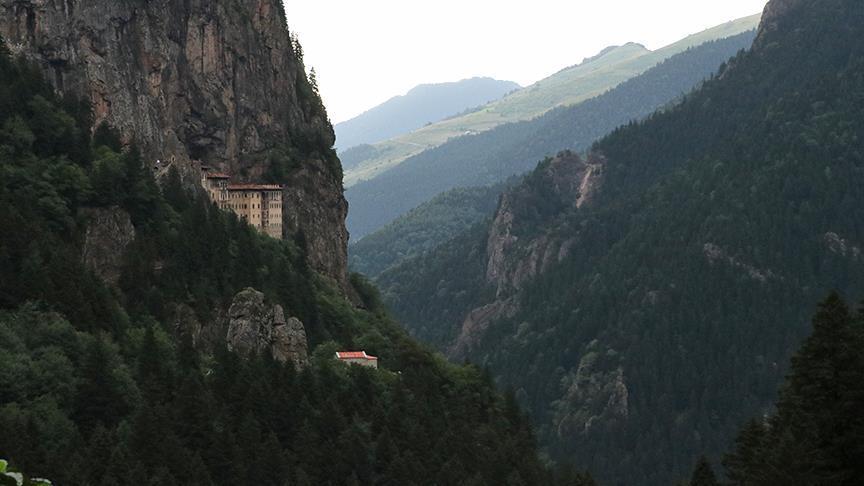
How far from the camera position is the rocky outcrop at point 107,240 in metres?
123

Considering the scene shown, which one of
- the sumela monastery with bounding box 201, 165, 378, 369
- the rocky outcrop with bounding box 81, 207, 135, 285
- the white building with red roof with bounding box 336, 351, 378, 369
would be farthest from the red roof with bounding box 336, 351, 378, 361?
the rocky outcrop with bounding box 81, 207, 135, 285

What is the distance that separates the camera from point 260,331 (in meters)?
124

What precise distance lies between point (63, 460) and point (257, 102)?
76.7 m

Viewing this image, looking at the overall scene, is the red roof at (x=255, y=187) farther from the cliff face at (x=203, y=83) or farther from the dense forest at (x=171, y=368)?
the dense forest at (x=171, y=368)

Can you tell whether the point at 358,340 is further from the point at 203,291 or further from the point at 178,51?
the point at 178,51

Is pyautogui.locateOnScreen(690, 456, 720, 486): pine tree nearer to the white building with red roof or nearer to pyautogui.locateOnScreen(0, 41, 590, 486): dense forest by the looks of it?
pyautogui.locateOnScreen(0, 41, 590, 486): dense forest

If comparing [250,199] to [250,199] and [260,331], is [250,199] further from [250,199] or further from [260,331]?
[260,331]

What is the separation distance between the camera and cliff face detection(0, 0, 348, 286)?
13850 centimetres

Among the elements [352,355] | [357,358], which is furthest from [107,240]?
[357,358]

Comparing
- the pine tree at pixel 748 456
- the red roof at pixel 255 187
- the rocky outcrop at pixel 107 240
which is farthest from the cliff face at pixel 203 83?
the pine tree at pixel 748 456

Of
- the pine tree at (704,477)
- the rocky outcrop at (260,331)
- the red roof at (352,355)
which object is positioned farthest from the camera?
the red roof at (352,355)

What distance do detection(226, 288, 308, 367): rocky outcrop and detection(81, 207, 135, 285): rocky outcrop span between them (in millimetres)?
8854

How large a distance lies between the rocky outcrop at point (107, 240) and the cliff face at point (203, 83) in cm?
1404

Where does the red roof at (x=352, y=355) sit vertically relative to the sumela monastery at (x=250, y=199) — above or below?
below
